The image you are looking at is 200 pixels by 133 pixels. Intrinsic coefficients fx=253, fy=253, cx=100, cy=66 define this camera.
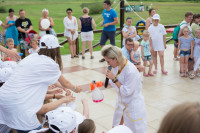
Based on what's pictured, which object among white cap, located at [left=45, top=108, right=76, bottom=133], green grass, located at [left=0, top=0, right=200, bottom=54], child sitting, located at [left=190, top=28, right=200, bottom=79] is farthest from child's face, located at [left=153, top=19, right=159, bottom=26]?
green grass, located at [left=0, top=0, right=200, bottom=54]

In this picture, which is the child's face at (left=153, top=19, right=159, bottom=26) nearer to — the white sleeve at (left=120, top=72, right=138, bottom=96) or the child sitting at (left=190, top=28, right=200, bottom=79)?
the child sitting at (left=190, top=28, right=200, bottom=79)

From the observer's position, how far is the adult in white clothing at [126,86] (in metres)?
3.31

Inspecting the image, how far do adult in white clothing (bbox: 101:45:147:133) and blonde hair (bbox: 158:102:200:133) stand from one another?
225cm

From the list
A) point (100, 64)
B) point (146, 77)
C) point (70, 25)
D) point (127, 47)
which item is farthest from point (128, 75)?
point (70, 25)

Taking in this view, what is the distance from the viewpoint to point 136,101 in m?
3.44

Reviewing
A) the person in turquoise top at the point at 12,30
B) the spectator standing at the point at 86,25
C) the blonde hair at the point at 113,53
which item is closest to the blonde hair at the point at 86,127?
the blonde hair at the point at 113,53

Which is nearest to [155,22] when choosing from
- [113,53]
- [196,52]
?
[196,52]

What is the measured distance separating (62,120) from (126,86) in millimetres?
1252

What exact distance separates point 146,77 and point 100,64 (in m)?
2.13

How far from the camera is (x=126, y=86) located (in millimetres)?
3318

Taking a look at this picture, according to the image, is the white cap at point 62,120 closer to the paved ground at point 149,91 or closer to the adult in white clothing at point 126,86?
the adult in white clothing at point 126,86

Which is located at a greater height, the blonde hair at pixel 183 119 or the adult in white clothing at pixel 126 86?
the blonde hair at pixel 183 119

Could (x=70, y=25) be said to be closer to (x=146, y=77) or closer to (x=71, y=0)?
(x=146, y=77)

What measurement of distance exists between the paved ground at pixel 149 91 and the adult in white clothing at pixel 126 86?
110 centimetres
